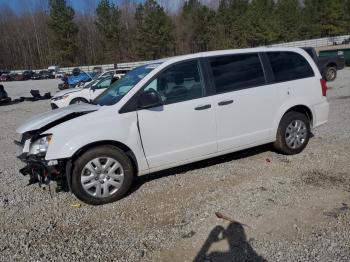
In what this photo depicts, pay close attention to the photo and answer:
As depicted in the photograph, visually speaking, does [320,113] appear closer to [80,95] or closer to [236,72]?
[236,72]

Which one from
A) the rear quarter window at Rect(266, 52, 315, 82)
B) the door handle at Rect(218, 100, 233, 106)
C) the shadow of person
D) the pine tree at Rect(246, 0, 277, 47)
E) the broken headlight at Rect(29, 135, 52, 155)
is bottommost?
the shadow of person

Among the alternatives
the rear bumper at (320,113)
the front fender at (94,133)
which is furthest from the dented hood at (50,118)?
the rear bumper at (320,113)

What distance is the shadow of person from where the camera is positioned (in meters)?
3.23

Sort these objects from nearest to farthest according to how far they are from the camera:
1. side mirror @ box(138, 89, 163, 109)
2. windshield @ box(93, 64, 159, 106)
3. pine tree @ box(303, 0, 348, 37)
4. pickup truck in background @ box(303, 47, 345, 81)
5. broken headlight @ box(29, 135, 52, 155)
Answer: broken headlight @ box(29, 135, 52, 155), side mirror @ box(138, 89, 163, 109), windshield @ box(93, 64, 159, 106), pickup truck in background @ box(303, 47, 345, 81), pine tree @ box(303, 0, 348, 37)

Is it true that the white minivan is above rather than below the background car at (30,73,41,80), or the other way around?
below

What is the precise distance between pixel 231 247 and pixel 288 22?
68.6 m

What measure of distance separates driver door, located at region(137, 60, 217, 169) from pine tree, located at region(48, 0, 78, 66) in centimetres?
6784

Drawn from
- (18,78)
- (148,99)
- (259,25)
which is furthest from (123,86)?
(259,25)

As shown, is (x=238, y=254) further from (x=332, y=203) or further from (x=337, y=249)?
(x=332, y=203)

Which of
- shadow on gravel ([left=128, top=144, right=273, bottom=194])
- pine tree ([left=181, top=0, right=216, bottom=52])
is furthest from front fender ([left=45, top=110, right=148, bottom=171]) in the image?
pine tree ([left=181, top=0, right=216, bottom=52])

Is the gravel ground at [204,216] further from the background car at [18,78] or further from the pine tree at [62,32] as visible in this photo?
the pine tree at [62,32]

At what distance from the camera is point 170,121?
468 cm

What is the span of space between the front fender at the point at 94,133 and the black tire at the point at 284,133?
237cm

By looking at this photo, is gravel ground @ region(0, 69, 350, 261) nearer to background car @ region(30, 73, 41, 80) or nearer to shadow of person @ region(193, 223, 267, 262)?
shadow of person @ region(193, 223, 267, 262)
